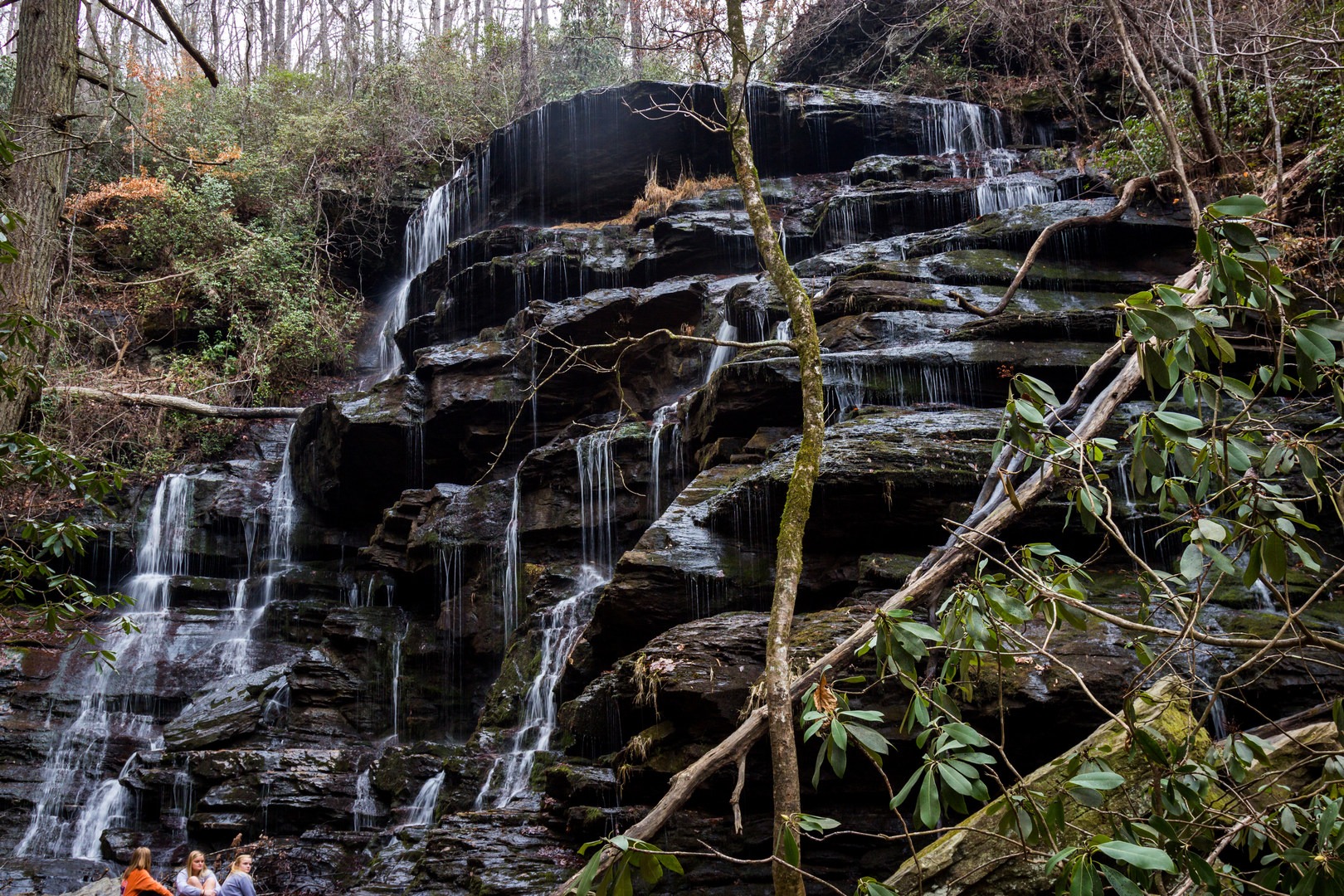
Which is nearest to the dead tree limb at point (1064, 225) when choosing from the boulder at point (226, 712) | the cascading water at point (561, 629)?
the cascading water at point (561, 629)

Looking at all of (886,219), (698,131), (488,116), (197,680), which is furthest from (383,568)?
(488,116)

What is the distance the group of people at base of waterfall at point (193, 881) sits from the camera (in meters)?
7.01

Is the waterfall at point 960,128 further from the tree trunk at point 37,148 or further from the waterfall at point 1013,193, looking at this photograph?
the tree trunk at point 37,148

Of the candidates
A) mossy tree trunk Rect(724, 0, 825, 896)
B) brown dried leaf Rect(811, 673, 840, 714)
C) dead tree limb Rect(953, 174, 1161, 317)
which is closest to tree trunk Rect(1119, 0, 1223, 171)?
dead tree limb Rect(953, 174, 1161, 317)

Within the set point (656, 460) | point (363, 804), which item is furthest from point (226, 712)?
point (656, 460)

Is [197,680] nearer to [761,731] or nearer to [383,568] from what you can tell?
[383,568]

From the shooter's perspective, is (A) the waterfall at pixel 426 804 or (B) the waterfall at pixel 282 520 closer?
(A) the waterfall at pixel 426 804

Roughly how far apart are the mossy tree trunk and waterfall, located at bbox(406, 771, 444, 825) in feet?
17.2

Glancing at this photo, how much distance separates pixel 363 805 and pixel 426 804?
2.49 feet

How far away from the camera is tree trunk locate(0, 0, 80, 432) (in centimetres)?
488

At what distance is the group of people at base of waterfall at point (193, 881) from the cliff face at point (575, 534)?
855 mm

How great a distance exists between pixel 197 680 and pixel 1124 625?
12694 mm

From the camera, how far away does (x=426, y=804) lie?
9055mm

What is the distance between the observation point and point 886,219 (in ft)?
51.3
